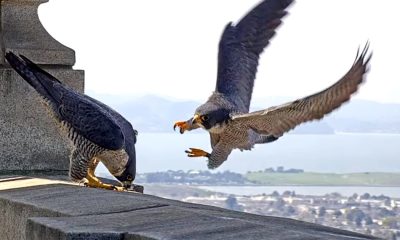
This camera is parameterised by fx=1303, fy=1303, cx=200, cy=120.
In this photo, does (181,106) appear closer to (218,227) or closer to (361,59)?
(361,59)

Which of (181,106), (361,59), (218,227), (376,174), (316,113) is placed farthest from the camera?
(376,174)

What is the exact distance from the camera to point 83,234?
4.08 m

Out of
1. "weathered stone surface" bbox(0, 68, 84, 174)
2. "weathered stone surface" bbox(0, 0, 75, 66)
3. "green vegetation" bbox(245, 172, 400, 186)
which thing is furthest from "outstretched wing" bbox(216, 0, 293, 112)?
"green vegetation" bbox(245, 172, 400, 186)

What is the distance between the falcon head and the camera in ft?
27.7

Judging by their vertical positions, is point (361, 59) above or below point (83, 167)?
above

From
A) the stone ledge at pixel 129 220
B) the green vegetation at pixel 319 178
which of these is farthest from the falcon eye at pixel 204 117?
the green vegetation at pixel 319 178

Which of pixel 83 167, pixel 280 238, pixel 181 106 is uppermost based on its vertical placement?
pixel 181 106

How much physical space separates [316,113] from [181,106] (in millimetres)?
25322

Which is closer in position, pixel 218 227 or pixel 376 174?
pixel 218 227

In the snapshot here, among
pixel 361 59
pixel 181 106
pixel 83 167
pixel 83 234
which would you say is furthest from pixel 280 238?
pixel 181 106

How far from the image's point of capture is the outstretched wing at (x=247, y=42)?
31.1 ft

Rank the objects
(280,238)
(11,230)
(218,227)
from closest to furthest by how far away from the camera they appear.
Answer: (280,238) < (218,227) < (11,230)

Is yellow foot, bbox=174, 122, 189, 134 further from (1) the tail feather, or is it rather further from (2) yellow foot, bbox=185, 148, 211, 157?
(1) the tail feather

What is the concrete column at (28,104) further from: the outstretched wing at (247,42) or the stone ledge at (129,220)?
the outstretched wing at (247,42)
